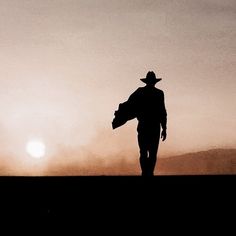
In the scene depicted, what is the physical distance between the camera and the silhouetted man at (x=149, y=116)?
1219 cm

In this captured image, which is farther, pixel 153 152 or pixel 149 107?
pixel 153 152

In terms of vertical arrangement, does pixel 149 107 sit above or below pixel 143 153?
above

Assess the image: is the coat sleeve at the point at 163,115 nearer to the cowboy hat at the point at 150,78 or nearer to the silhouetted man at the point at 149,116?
the silhouetted man at the point at 149,116

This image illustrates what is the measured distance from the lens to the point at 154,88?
12.2 m

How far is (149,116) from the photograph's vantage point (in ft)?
40.5

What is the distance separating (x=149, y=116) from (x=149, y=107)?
225mm
